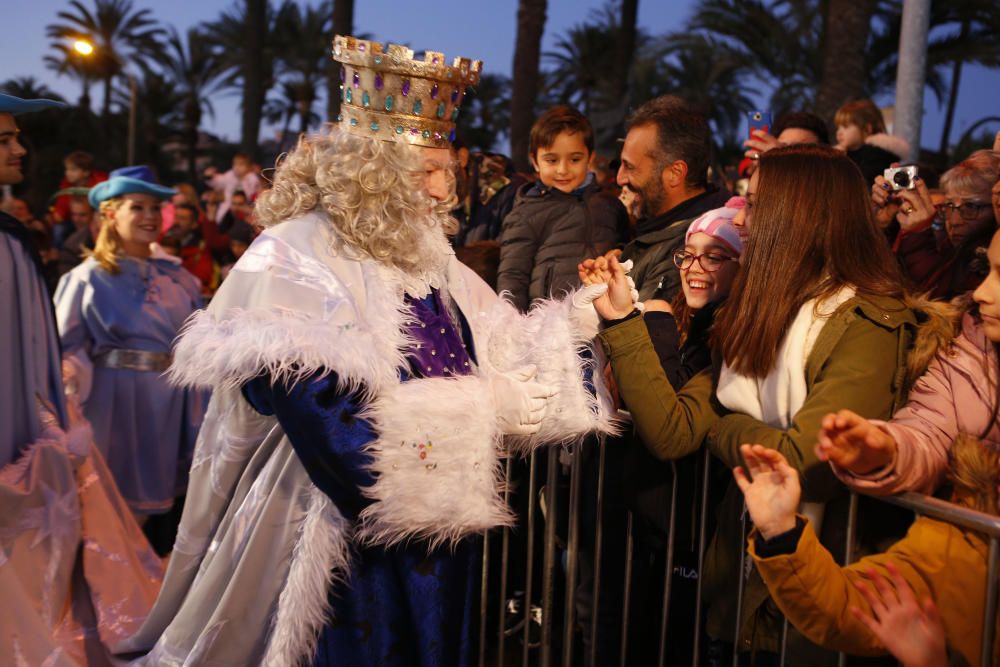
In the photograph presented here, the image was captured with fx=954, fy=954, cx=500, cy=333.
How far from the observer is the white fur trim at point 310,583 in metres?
2.66

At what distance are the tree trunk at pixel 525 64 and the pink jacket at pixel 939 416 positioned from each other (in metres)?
10.3

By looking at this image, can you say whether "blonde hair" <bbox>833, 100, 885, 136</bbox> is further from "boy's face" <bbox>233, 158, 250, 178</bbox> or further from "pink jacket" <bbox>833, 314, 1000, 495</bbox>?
"boy's face" <bbox>233, 158, 250, 178</bbox>

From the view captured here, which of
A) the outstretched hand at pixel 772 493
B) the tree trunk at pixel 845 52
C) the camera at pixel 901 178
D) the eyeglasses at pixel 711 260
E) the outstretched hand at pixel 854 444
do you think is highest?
the tree trunk at pixel 845 52

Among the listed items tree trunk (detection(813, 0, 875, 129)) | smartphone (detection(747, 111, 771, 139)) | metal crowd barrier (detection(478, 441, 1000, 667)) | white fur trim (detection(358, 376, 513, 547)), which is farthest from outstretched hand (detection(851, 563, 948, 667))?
tree trunk (detection(813, 0, 875, 129))

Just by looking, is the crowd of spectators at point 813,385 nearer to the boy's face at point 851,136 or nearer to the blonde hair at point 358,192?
the blonde hair at point 358,192

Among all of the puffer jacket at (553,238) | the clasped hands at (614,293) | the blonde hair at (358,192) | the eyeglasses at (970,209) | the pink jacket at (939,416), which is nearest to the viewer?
the pink jacket at (939,416)

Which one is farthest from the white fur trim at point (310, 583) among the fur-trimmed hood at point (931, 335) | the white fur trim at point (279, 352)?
the fur-trimmed hood at point (931, 335)

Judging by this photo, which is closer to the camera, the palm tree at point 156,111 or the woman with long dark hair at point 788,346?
the woman with long dark hair at point 788,346

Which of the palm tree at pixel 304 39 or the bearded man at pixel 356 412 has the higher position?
the palm tree at pixel 304 39

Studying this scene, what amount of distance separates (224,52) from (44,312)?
34845 mm

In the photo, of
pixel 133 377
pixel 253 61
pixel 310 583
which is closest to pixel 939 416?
pixel 310 583

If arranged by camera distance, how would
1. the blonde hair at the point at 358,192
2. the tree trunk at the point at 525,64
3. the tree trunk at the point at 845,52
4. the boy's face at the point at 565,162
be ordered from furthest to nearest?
the tree trunk at the point at 525,64 → the tree trunk at the point at 845,52 → the boy's face at the point at 565,162 → the blonde hair at the point at 358,192

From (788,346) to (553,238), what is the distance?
7.24 ft

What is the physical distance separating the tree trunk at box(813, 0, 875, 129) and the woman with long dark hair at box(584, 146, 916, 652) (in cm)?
807
